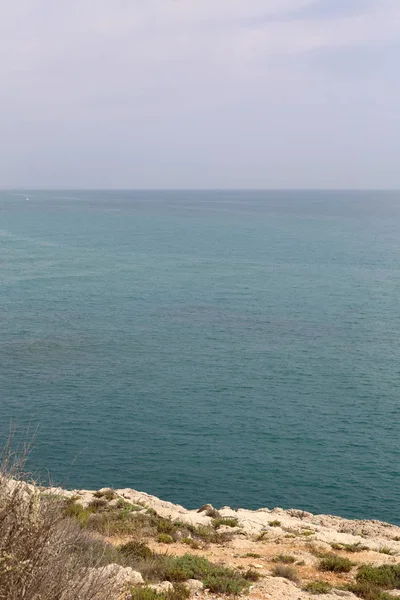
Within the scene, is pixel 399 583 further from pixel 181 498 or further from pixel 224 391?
pixel 224 391

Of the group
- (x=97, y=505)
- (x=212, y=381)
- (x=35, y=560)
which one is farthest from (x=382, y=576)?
(x=212, y=381)

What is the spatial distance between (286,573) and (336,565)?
2.43 m

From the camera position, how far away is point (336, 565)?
22.3m

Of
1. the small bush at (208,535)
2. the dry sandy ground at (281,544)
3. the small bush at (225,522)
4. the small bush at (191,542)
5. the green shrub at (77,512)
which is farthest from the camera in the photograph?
the small bush at (225,522)

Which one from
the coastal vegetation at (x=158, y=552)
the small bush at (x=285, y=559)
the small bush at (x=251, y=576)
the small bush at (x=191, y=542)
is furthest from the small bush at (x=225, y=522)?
the small bush at (x=251, y=576)

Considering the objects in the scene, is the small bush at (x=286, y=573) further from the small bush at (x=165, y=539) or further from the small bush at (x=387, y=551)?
the small bush at (x=387, y=551)

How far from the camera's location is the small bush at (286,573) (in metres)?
20.8

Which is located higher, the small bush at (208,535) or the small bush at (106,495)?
the small bush at (208,535)

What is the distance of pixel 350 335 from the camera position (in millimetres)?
81000

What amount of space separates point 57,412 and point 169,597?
1613 inches

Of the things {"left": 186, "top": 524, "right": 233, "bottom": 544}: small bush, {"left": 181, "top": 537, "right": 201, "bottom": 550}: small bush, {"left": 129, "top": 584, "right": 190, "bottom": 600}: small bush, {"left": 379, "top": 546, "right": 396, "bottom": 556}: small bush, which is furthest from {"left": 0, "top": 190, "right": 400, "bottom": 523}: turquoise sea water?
{"left": 129, "top": 584, "right": 190, "bottom": 600}: small bush

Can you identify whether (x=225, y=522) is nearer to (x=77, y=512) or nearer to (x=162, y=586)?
(x=77, y=512)

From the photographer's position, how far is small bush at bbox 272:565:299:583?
68.3 ft

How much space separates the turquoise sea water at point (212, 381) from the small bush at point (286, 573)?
20.9m
